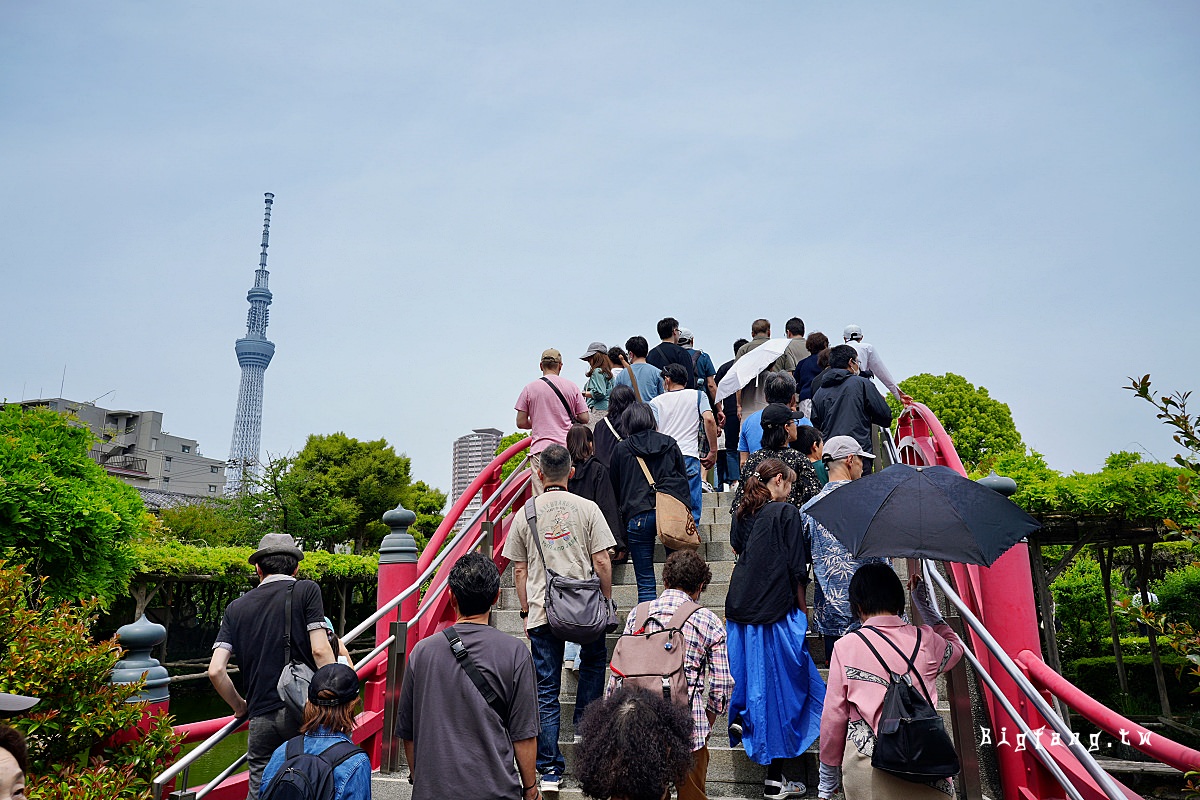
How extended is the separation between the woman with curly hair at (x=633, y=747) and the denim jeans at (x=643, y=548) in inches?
105

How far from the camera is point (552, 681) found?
14.1ft

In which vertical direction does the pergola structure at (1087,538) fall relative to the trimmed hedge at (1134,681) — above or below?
above

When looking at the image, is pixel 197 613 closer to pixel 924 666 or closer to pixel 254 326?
pixel 924 666

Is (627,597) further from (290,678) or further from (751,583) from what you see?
(290,678)

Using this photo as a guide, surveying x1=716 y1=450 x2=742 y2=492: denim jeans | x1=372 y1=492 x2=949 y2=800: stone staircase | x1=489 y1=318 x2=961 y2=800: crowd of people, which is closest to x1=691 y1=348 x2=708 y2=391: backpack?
x1=716 y1=450 x2=742 y2=492: denim jeans

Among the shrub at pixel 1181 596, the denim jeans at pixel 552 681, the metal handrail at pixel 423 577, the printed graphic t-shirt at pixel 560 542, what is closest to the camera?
the denim jeans at pixel 552 681

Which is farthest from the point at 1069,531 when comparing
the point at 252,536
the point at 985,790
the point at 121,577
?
the point at 252,536

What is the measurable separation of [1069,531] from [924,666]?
11.4m

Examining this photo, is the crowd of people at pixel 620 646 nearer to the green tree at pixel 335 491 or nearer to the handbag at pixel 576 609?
the handbag at pixel 576 609

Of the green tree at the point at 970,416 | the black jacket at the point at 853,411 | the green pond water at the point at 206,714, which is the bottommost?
the green pond water at the point at 206,714

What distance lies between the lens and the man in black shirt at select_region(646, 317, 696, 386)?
883cm

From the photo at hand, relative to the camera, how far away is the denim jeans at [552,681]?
4160mm

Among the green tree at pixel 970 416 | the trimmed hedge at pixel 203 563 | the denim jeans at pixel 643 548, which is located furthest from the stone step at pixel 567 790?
the green tree at pixel 970 416

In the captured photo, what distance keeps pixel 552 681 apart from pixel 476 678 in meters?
1.37
